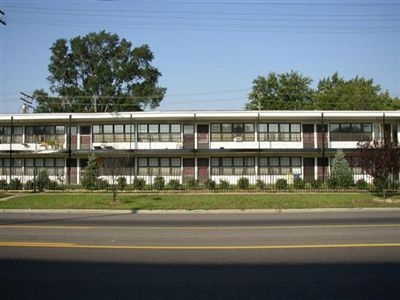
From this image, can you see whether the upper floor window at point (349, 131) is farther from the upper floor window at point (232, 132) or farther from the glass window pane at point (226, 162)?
the glass window pane at point (226, 162)

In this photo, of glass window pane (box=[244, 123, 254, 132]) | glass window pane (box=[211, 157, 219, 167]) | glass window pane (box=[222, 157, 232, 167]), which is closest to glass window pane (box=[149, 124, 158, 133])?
glass window pane (box=[211, 157, 219, 167])

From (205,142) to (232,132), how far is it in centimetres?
256

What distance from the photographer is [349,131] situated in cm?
4203

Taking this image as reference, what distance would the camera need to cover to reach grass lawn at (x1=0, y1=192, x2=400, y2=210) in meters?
21.5

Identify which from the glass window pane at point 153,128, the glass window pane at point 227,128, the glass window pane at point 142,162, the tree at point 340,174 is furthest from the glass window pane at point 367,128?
the glass window pane at point 142,162

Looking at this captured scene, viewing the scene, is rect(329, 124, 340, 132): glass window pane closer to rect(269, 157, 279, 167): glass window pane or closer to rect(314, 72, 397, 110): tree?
rect(269, 157, 279, 167): glass window pane

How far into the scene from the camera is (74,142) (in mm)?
42656

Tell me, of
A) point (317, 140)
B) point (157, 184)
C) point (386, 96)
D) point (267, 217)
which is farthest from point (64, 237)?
point (386, 96)

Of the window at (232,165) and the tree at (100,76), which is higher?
the tree at (100,76)

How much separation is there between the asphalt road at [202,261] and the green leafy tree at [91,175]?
16.9 meters

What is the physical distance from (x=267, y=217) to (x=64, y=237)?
27.0 ft

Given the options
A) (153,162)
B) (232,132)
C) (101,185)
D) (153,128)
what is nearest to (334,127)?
(232,132)

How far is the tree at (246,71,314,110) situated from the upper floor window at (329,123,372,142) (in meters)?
27.5

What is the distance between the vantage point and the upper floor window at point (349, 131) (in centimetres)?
4172
